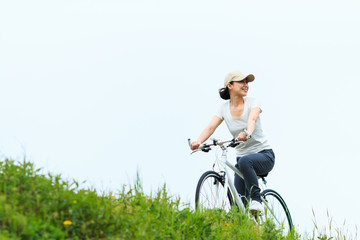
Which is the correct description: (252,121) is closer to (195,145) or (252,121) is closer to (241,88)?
(241,88)

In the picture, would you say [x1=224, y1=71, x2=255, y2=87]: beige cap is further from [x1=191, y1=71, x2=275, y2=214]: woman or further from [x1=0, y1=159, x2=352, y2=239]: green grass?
[x1=0, y1=159, x2=352, y2=239]: green grass

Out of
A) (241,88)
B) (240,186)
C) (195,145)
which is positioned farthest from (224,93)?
(240,186)

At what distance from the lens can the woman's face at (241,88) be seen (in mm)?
6988

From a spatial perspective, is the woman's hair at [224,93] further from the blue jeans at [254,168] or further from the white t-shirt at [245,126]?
the blue jeans at [254,168]

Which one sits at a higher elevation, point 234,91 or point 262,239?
point 234,91

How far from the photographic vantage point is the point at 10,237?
12.4ft

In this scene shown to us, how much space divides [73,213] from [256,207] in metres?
3.26

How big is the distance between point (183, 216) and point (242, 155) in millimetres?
2093

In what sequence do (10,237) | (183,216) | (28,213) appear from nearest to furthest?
(10,237) → (28,213) → (183,216)

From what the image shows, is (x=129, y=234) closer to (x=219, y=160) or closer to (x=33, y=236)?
(x=33, y=236)

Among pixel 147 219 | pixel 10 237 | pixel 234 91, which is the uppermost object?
pixel 234 91

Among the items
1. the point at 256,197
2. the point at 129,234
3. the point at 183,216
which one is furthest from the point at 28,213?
the point at 256,197

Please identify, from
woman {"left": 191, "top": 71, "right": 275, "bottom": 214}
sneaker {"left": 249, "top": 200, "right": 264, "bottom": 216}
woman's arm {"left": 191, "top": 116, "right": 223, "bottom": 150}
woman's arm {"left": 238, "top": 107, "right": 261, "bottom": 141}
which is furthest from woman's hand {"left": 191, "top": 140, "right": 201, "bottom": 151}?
sneaker {"left": 249, "top": 200, "right": 264, "bottom": 216}

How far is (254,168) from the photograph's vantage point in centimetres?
688
